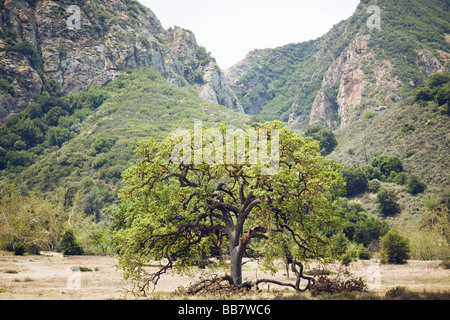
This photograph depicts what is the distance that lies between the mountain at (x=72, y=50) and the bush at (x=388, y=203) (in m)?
A: 103

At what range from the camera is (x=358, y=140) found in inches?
3942

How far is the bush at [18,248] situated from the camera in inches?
1555

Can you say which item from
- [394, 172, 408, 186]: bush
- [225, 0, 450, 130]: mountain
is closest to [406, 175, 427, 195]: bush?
[394, 172, 408, 186]: bush

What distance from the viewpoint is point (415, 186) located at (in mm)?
66062

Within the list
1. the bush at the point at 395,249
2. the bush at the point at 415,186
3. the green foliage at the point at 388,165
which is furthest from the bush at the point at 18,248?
the green foliage at the point at 388,165

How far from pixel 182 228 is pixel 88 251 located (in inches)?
1428

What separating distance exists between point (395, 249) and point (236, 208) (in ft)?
82.7

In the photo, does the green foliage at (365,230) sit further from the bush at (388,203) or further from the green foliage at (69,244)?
the green foliage at (69,244)

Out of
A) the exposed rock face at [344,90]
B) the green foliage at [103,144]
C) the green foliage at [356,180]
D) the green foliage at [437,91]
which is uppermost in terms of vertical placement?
the exposed rock face at [344,90]

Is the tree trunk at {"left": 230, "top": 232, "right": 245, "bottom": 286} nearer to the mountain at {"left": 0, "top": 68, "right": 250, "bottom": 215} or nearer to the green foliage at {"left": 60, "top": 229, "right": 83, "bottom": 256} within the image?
the green foliage at {"left": 60, "top": 229, "right": 83, "bottom": 256}

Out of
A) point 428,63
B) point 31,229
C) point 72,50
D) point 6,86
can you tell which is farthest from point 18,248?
point 428,63

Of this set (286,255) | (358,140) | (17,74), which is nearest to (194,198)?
(286,255)

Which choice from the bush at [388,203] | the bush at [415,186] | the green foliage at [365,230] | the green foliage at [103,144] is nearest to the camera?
the green foliage at [365,230]
